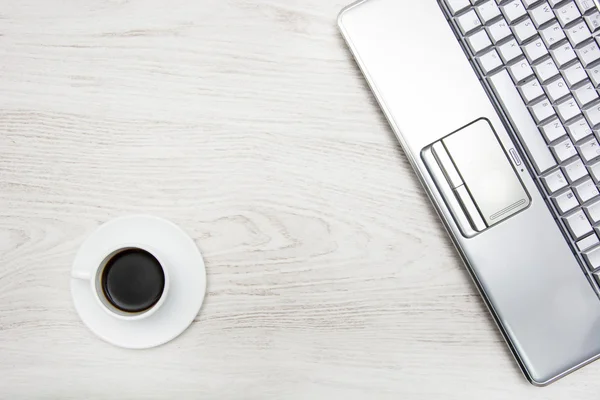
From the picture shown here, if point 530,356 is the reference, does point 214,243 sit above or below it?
above

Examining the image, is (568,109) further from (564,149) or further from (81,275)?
(81,275)

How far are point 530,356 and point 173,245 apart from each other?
0.34m

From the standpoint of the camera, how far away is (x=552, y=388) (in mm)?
599

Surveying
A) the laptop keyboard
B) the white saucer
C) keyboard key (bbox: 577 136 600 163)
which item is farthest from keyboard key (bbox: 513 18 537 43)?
the white saucer

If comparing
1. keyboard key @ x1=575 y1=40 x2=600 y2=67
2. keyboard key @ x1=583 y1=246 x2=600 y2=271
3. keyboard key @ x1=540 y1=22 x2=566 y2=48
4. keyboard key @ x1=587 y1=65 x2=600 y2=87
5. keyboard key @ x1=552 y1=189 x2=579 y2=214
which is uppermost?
keyboard key @ x1=540 y1=22 x2=566 y2=48

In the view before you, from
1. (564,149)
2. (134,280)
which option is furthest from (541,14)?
(134,280)

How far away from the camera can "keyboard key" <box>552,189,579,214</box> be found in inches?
21.1

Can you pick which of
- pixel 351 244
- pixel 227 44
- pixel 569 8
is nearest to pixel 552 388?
pixel 351 244

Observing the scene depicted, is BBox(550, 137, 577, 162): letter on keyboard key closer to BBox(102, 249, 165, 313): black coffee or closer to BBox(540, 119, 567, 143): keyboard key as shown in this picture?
BBox(540, 119, 567, 143): keyboard key

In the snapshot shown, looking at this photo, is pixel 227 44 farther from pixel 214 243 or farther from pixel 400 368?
pixel 400 368

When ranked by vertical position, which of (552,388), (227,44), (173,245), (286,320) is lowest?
(552,388)

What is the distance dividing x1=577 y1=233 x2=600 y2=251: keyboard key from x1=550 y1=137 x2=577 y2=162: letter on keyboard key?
0.07 meters

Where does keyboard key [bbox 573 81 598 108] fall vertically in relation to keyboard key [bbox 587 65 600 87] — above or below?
below

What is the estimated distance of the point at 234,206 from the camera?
0.59 meters
